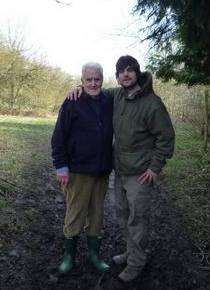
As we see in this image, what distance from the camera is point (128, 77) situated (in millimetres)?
4914

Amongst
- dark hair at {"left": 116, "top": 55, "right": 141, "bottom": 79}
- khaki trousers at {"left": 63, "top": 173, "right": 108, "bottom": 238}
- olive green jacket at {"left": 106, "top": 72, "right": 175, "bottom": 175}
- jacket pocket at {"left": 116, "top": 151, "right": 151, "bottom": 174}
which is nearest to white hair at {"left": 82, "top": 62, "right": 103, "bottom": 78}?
dark hair at {"left": 116, "top": 55, "right": 141, "bottom": 79}

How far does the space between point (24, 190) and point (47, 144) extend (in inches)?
312

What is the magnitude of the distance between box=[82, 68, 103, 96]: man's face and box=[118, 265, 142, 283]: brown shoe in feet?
6.07

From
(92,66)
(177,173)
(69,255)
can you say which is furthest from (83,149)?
(177,173)

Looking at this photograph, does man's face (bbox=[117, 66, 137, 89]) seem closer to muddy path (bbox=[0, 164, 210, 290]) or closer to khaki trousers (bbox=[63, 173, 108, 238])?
khaki trousers (bbox=[63, 173, 108, 238])

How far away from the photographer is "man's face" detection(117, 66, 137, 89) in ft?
16.1

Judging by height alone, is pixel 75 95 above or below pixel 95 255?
above

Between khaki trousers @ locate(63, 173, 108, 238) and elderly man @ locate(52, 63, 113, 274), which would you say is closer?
elderly man @ locate(52, 63, 113, 274)

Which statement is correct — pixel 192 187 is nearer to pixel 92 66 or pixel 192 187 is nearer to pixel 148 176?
pixel 148 176

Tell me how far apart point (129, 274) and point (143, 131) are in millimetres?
1480

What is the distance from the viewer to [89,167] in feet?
16.8

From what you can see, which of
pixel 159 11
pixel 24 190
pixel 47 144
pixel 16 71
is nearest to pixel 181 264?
pixel 159 11

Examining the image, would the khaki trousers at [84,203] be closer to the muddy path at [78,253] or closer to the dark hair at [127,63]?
the muddy path at [78,253]

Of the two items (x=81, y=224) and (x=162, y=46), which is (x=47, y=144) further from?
(x=81, y=224)
